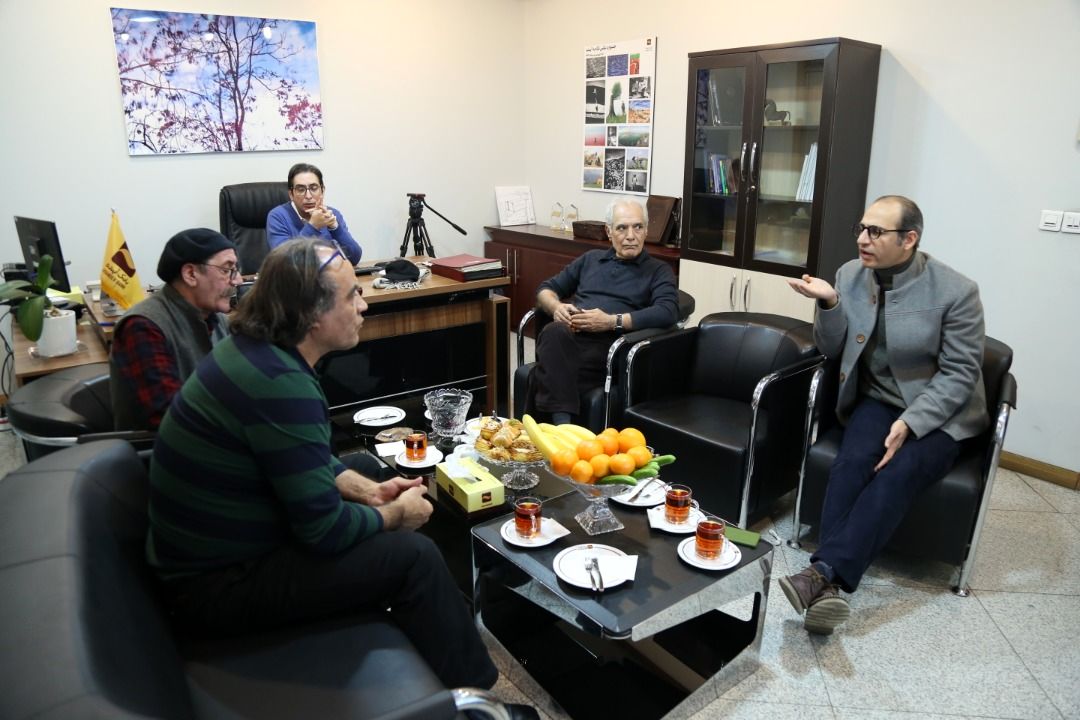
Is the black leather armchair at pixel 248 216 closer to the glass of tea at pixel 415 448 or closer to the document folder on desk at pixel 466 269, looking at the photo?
the document folder on desk at pixel 466 269

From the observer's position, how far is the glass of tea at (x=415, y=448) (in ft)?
7.34

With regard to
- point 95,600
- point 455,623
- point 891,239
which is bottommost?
point 455,623

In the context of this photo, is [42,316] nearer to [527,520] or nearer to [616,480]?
[527,520]

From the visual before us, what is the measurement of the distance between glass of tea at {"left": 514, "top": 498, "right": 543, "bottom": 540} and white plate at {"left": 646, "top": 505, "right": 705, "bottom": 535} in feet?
1.04

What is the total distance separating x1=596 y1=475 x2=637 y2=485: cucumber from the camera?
6.07 ft

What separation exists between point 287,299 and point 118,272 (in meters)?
1.80

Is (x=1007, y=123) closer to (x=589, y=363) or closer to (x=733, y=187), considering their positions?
(x=733, y=187)

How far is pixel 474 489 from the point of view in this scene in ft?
6.53

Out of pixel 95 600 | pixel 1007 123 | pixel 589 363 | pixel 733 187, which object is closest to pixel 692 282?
pixel 733 187

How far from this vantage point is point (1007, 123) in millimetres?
3094

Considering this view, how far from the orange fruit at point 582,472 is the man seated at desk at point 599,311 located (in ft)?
3.66

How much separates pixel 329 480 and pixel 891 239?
190cm

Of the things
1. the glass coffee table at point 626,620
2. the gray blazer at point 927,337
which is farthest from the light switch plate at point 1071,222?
the glass coffee table at point 626,620

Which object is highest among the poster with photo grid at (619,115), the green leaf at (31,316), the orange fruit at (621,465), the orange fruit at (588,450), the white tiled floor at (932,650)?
the poster with photo grid at (619,115)
